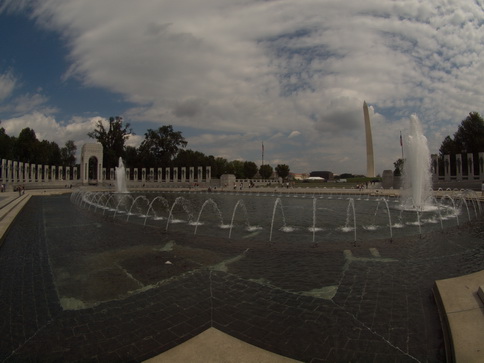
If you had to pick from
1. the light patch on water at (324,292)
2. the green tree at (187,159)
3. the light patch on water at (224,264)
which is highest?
the green tree at (187,159)

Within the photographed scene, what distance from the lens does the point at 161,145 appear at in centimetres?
8600

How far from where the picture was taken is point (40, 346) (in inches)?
148

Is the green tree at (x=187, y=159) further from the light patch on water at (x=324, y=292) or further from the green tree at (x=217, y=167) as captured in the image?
the light patch on water at (x=324, y=292)

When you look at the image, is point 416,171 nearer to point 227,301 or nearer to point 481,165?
point 227,301

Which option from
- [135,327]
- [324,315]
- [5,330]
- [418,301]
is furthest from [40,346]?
[418,301]

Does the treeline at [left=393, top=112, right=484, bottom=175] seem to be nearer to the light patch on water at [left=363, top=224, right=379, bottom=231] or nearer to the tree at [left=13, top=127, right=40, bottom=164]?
the light patch on water at [left=363, top=224, right=379, bottom=231]

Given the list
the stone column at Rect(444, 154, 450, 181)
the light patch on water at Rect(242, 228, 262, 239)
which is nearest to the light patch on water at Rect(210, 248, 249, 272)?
the light patch on water at Rect(242, 228, 262, 239)

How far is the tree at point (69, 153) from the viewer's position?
92.6 metres

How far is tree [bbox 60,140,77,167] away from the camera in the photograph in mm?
92562

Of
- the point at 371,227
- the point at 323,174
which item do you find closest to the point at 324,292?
the point at 371,227

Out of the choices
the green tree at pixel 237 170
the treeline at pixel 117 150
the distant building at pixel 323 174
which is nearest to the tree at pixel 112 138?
the treeline at pixel 117 150

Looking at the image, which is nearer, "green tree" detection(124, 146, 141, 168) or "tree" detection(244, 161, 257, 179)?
"green tree" detection(124, 146, 141, 168)

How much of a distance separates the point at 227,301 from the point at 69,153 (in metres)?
108

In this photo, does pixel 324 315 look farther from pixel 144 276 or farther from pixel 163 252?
pixel 163 252
